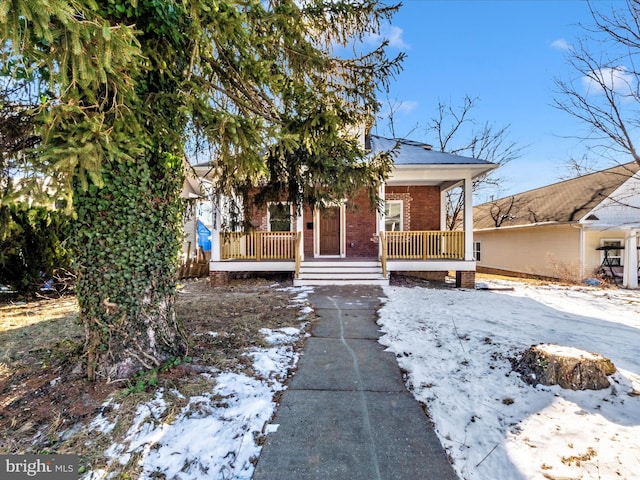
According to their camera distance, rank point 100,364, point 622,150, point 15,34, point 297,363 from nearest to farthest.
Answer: point 15,34 → point 100,364 → point 297,363 → point 622,150

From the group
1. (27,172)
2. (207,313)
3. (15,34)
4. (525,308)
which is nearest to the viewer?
(15,34)

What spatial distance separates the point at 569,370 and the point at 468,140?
21.3 metres

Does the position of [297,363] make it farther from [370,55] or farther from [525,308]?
[525,308]

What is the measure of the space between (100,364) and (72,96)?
2.48 metres

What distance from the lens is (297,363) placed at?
378cm

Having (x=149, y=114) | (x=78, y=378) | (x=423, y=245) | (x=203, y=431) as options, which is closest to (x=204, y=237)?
(x=423, y=245)

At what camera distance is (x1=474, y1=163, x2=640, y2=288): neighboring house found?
41.7 ft

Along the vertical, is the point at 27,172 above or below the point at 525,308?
above

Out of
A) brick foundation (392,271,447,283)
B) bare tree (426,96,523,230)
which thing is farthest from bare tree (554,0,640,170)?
bare tree (426,96,523,230)

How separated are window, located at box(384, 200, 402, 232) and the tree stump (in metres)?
9.25

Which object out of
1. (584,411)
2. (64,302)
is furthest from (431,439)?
(64,302)

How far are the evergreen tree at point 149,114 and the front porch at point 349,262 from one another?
5.04m

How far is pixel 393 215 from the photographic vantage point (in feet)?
40.6

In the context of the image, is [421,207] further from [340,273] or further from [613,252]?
[613,252]
